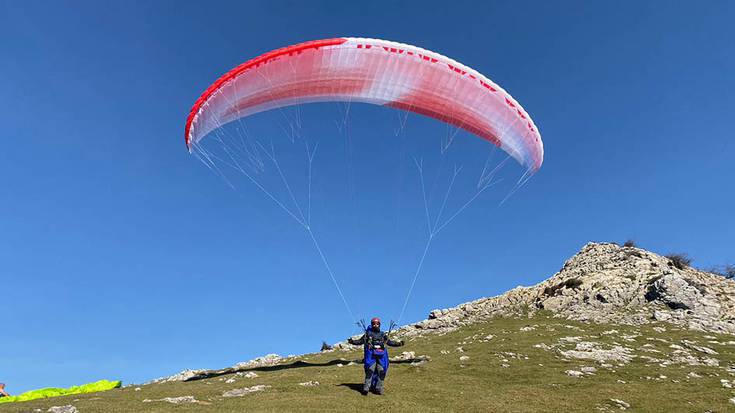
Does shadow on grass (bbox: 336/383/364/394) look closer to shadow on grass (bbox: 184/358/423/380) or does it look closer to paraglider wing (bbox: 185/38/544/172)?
shadow on grass (bbox: 184/358/423/380)

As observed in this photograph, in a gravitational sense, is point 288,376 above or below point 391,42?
below

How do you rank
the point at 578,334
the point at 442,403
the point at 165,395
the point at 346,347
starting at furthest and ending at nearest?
the point at 346,347, the point at 578,334, the point at 165,395, the point at 442,403

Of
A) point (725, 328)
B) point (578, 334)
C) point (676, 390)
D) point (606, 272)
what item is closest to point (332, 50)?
point (676, 390)

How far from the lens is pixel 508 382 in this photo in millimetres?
20922

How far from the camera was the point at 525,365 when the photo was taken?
947 inches

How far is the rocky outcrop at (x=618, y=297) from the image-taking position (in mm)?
36312

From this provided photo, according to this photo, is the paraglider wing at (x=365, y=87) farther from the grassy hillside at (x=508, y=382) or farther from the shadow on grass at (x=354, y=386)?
the shadow on grass at (x=354, y=386)

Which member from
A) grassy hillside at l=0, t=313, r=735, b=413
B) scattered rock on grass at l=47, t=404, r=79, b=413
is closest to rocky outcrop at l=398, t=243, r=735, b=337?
grassy hillside at l=0, t=313, r=735, b=413

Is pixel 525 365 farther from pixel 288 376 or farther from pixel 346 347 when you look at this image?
pixel 346 347

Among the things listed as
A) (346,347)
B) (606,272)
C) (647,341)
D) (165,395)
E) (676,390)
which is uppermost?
(606,272)

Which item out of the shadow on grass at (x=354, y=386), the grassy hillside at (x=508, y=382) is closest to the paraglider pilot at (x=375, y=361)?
the grassy hillside at (x=508, y=382)

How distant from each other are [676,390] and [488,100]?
13958 millimetres

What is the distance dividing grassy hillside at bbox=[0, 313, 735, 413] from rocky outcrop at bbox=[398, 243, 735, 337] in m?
4.59

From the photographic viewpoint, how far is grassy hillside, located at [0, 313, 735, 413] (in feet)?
54.1
